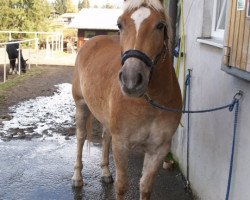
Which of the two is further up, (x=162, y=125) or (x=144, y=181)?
(x=162, y=125)

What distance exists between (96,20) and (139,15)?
107ft

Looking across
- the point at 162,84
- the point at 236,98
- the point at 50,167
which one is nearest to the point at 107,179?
the point at 50,167

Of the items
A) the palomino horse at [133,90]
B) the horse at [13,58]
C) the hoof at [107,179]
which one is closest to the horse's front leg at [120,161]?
the palomino horse at [133,90]

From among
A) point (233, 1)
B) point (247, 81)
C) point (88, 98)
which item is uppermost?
point (233, 1)

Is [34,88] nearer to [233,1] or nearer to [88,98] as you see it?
[88,98]

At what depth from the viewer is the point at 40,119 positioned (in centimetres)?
732

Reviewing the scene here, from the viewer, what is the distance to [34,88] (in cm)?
1055

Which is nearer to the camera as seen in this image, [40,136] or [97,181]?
[97,181]

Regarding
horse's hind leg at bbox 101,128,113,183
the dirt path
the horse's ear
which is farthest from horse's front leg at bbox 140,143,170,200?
the dirt path

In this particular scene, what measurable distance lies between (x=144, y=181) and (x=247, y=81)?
1.39 metres

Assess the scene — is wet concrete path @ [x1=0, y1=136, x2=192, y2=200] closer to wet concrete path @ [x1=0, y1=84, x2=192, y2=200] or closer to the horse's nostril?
wet concrete path @ [x1=0, y1=84, x2=192, y2=200]

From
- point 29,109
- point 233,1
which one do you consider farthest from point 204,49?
point 29,109

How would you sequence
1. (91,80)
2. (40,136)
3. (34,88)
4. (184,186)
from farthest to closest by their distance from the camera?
(34,88), (40,136), (184,186), (91,80)

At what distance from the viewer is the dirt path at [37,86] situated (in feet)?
28.6
